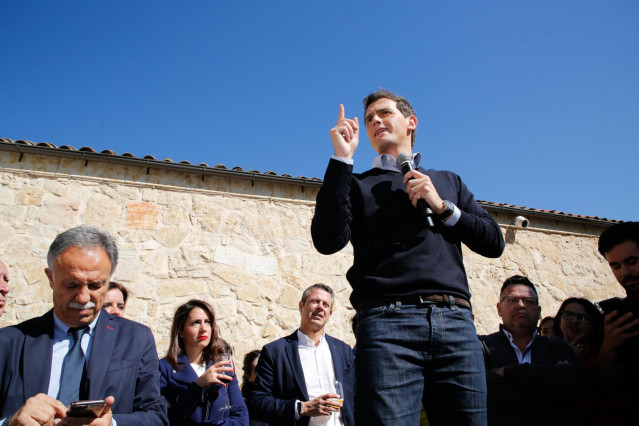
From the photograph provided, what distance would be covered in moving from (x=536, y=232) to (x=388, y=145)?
806 centimetres

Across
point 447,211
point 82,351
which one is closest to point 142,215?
point 82,351

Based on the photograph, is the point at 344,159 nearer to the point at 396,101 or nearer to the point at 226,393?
the point at 396,101

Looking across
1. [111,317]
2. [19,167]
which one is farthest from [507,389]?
[19,167]

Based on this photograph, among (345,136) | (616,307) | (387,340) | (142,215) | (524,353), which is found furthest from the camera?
(142,215)

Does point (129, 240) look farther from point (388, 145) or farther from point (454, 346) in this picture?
point (454, 346)

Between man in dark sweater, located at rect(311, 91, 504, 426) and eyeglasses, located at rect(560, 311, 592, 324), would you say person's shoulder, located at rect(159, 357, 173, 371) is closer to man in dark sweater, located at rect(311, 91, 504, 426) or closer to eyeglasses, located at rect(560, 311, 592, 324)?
man in dark sweater, located at rect(311, 91, 504, 426)

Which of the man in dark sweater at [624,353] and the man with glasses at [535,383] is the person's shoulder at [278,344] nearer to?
the man with glasses at [535,383]

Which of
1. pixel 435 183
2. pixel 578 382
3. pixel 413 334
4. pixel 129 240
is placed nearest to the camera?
pixel 413 334

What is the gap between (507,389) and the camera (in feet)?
9.51

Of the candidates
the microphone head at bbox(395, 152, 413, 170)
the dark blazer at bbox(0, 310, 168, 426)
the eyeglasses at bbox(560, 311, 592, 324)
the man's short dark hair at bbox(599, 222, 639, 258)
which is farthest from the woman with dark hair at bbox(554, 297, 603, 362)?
the dark blazer at bbox(0, 310, 168, 426)

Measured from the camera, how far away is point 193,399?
3.12m

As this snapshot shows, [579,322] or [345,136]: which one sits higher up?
[345,136]

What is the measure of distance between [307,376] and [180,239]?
3.75 metres

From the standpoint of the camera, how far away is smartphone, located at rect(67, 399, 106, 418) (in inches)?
66.6
